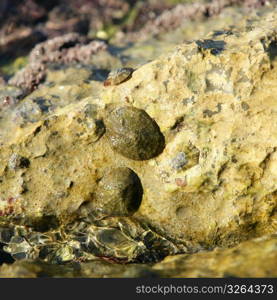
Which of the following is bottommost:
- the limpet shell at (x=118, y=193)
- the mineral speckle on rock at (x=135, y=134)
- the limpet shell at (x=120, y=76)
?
the limpet shell at (x=118, y=193)

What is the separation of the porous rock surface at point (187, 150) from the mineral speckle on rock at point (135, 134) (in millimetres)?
84

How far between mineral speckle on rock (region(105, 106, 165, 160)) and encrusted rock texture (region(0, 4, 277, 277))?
0.02 m

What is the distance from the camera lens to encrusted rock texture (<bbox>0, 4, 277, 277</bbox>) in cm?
396

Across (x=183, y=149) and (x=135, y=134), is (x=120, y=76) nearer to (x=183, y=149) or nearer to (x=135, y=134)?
(x=135, y=134)

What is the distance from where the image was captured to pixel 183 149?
4.16 meters

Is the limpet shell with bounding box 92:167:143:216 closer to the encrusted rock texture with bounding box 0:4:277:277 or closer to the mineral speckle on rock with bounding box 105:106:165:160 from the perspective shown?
the encrusted rock texture with bounding box 0:4:277:277

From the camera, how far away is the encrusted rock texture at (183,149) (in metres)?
3.96

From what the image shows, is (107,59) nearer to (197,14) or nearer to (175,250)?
(197,14)

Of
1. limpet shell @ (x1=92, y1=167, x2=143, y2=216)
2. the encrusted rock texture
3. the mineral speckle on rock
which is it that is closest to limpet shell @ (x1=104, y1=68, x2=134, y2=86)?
the encrusted rock texture

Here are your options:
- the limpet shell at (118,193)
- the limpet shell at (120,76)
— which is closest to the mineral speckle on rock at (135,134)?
the limpet shell at (118,193)

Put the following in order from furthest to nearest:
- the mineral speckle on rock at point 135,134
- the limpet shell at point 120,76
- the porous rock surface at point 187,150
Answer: the limpet shell at point 120,76
the mineral speckle on rock at point 135,134
the porous rock surface at point 187,150

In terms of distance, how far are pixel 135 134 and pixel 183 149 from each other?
1.86 ft

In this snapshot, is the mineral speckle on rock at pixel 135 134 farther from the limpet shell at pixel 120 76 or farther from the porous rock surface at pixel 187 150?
the limpet shell at pixel 120 76

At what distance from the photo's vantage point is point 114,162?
4.34m
